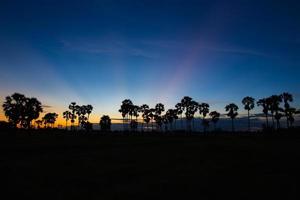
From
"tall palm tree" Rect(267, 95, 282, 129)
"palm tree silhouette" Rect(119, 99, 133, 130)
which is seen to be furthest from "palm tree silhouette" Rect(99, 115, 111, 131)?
"tall palm tree" Rect(267, 95, 282, 129)

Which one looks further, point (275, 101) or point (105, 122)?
point (105, 122)

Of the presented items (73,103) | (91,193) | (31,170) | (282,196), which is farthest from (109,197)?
(73,103)

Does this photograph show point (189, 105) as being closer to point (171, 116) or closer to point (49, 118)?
point (171, 116)

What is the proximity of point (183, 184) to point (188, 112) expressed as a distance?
89279 mm

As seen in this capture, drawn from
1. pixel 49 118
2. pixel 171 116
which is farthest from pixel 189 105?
pixel 49 118

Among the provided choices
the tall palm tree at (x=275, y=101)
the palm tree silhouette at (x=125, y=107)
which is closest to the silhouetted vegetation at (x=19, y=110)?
the palm tree silhouette at (x=125, y=107)

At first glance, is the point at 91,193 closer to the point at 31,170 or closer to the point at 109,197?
the point at 109,197

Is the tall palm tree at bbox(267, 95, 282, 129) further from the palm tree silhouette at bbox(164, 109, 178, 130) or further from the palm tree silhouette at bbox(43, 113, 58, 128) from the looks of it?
the palm tree silhouette at bbox(43, 113, 58, 128)

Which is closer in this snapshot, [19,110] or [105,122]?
[19,110]

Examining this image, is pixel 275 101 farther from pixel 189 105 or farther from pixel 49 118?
pixel 49 118

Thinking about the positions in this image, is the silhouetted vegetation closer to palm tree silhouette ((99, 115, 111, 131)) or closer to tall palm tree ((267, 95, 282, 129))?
palm tree silhouette ((99, 115, 111, 131))

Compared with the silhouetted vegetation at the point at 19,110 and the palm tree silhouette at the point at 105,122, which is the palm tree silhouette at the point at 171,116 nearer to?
the palm tree silhouette at the point at 105,122

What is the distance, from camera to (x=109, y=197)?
416 inches

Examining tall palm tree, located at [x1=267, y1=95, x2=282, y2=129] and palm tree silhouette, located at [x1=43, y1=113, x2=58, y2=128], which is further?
palm tree silhouette, located at [x1=43, y1=113, x2=58, y2=128]
